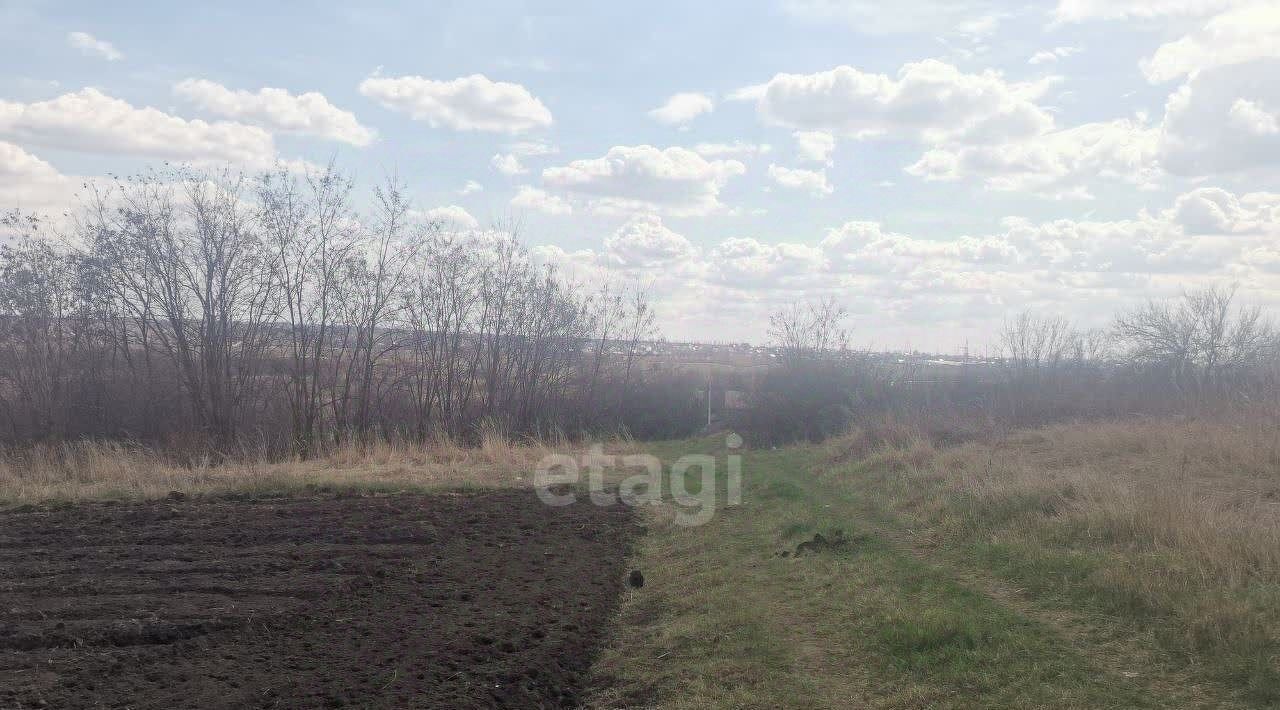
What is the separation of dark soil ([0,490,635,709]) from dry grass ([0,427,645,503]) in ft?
6.93

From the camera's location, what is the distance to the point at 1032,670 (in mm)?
5953

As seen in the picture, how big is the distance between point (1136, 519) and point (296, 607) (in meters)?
7.54

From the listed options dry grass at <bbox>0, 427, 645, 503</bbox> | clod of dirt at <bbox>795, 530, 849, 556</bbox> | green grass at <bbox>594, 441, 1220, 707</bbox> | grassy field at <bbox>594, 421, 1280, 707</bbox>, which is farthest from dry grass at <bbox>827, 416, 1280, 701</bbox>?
dry grass at <bbox>0, 427, 645, 503</bbox>

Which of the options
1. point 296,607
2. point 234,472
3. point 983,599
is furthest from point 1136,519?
point 234,472

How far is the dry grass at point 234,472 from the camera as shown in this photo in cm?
1470

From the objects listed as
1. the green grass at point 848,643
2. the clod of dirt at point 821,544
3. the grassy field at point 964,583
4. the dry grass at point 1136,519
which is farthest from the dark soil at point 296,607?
the dry grass at point 1136,519

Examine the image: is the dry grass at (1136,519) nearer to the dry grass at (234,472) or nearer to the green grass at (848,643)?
the green grass at (848,643)

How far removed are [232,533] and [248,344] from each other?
57.0ft

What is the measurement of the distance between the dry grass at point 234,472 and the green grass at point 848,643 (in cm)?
764

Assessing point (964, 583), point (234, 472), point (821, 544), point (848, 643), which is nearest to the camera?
point (848, 643)

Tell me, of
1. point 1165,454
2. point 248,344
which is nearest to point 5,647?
point 1165,454

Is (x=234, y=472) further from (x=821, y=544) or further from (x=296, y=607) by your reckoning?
(x=821, y=544)

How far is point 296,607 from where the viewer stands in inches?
292

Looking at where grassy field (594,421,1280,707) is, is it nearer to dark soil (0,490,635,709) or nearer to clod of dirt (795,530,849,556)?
clod of dirt (795,530,849,556)
